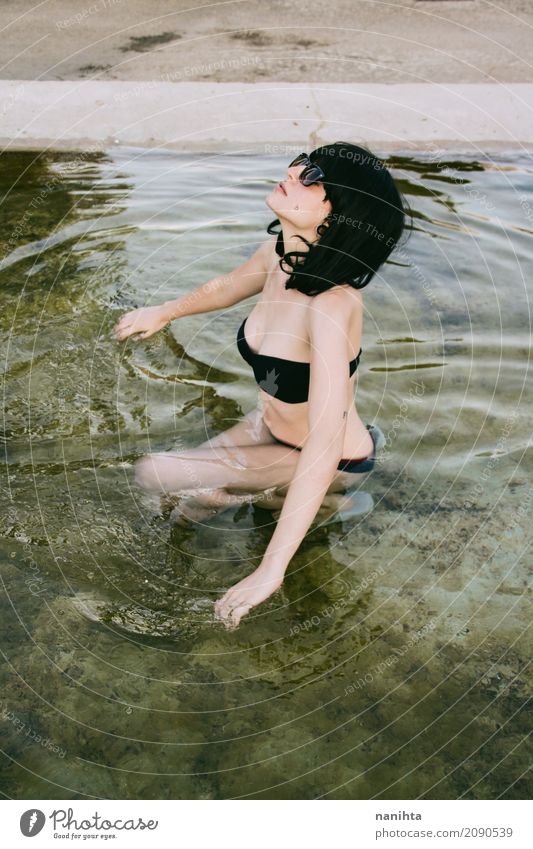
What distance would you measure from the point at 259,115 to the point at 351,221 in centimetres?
523

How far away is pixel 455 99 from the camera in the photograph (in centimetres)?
782

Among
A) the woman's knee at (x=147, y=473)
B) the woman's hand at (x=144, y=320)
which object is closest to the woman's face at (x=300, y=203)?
the woman's hand at (x=144, y=320)

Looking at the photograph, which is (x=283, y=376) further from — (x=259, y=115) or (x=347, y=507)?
(x=259, y=115)

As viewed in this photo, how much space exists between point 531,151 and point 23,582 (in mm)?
5871

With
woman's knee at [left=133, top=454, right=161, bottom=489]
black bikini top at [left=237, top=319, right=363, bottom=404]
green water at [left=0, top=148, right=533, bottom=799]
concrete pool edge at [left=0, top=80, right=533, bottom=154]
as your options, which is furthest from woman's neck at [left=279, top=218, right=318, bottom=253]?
concrete pool edge at [left=0, top=80, right=533, bottom=154]

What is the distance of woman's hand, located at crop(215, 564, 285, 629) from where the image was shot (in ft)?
8.04

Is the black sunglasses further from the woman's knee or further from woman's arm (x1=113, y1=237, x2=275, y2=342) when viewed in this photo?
the woman's knee

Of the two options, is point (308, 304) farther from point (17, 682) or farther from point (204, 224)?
point (204, 224)

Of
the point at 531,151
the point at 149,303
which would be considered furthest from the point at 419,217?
the point at 149,303

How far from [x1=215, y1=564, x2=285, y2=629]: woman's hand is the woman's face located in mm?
1082

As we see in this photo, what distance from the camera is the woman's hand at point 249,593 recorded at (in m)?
2.45

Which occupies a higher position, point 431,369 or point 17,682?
point 17,682

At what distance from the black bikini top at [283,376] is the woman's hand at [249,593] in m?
0.75

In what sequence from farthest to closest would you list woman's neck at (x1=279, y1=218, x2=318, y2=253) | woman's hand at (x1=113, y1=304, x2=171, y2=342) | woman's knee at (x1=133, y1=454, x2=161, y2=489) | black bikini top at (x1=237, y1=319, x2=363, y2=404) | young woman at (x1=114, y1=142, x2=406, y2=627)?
1. woman's hand at (x1=113, y1=304, x2=171, y2=342)
2. woman's knee at (x1=133, y1=454, x2=161, y2=489)
3. black bikini top at (x1=237, y1=319, x2=363, y2=404)
4. woman's neck at (x1=279, y1=218, x2=318, y2=253)
5. young woman at (x1=114, y1=142, x2=406, y2=627)
